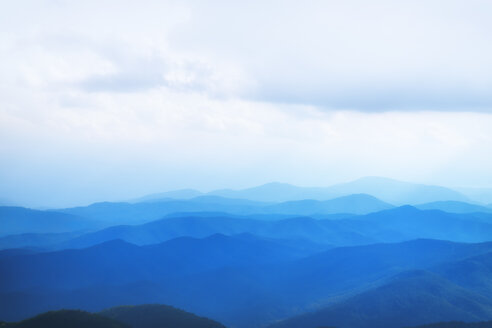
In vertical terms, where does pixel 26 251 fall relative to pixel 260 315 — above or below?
above

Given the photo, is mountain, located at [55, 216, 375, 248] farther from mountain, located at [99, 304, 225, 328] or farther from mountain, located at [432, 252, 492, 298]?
mountain, located at [99, 304, 225, 328]

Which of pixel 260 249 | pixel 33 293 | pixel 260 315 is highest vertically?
pixel 260 249

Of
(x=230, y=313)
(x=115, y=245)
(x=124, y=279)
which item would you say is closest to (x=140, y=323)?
(x=230, y=313)

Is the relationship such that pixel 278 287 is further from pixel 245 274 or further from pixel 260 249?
pixel 260 249

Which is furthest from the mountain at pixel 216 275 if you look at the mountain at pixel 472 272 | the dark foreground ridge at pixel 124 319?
the dark foreground ridge at pixel 124 319

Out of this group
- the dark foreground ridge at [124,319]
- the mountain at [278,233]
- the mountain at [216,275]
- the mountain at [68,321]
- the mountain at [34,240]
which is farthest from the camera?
the mountain at [34,240]

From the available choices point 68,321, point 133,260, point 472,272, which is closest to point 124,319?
point 68,321

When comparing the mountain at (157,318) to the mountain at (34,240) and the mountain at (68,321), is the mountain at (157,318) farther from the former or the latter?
the mountain at (34,240)
